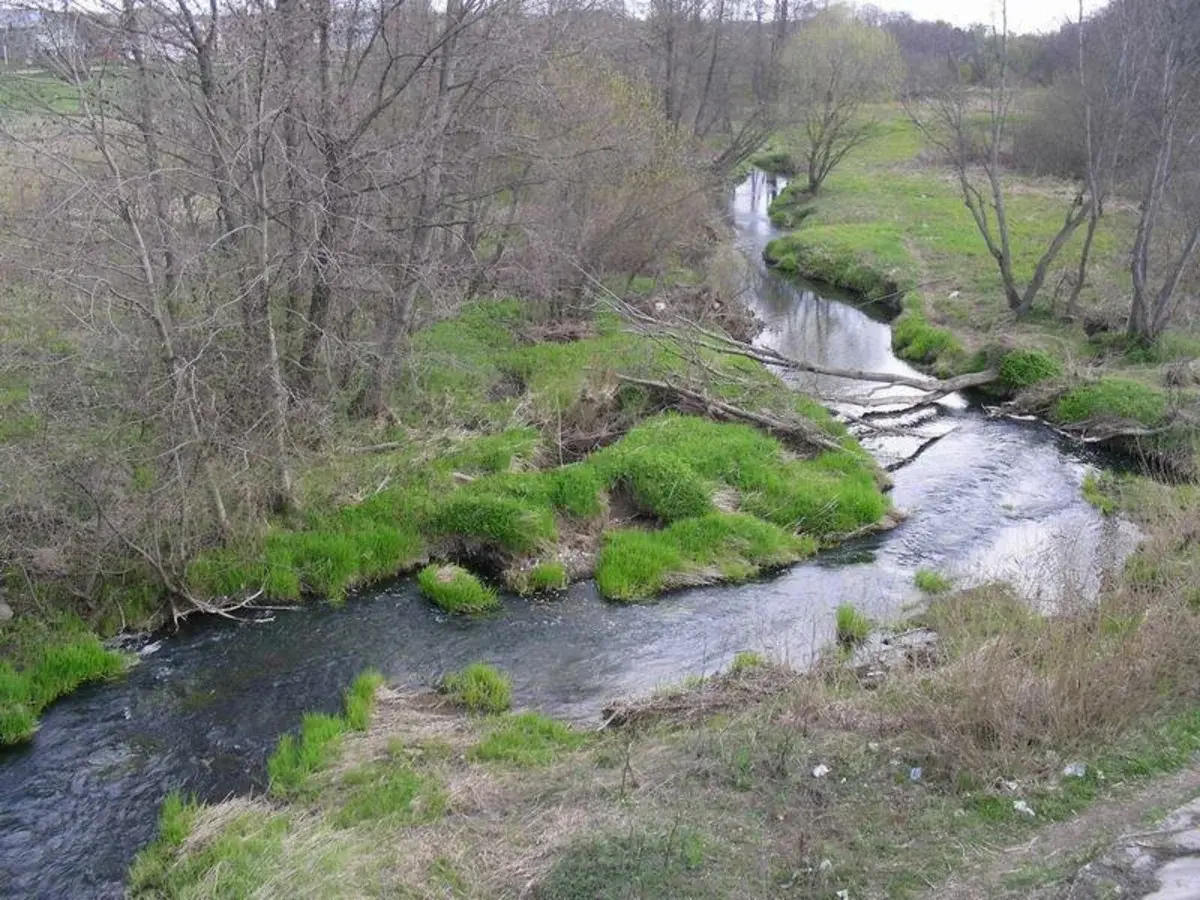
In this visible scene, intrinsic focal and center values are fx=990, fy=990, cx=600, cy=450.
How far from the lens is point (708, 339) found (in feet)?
63.8

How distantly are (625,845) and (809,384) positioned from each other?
13573mm

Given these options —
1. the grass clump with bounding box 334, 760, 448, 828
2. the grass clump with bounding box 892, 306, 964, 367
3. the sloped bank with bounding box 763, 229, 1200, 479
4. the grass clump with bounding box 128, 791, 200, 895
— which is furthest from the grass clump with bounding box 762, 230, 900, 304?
the grass clump with bounding box 128, 791, 200, 895

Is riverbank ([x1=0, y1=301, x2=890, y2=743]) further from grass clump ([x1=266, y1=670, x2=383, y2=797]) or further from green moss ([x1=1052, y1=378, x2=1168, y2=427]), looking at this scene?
green moss ([x1=1052, y1=378, x2=1168, y2=427])

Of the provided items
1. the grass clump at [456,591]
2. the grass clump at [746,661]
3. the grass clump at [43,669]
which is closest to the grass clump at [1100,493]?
the grass clump at [746,661]

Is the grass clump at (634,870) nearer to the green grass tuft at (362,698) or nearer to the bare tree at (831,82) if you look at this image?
the green grass tuft at (362,698)

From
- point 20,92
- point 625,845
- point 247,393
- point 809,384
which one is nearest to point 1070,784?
point 625,845

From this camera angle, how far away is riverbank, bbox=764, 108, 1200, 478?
1694 centimetres

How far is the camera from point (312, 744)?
809cm

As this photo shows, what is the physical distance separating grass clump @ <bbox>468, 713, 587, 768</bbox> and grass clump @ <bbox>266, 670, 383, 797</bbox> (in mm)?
1154

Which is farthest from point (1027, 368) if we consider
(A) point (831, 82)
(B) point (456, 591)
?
(A) point (831, 82)

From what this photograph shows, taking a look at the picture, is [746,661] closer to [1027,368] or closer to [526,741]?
[526,741]

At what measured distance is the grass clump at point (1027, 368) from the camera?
18484mm

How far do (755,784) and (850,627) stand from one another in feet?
12.9

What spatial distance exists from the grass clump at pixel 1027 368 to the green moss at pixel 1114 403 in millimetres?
727
